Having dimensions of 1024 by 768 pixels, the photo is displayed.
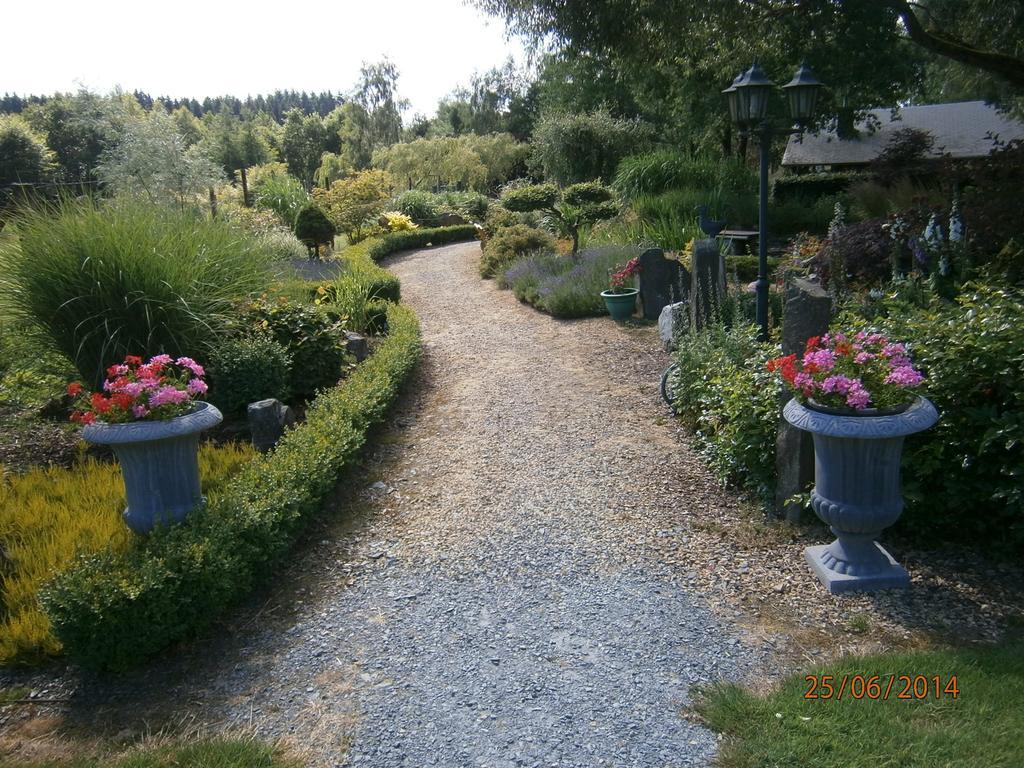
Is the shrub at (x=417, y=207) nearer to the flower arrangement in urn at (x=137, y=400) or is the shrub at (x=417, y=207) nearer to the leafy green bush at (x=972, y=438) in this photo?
the flower arrangement in urn at (x=137, y=400)

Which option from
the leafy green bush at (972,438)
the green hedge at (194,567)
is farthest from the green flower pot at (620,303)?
the leafy green bush at (972,438)

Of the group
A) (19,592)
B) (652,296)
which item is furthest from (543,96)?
(19,592)

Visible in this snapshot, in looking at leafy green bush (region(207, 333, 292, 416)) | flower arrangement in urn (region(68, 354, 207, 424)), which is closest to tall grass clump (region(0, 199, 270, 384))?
leafy green bush (region(207, 333, 292, 416))

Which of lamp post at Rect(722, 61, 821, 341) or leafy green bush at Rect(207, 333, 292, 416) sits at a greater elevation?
lamp post at Rect(722, 61, 821, 341)

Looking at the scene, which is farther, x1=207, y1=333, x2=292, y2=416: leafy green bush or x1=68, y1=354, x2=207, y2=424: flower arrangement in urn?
x1=207, y1=333, x2=292, y2=416: leafy green bush

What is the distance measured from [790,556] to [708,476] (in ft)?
3.70

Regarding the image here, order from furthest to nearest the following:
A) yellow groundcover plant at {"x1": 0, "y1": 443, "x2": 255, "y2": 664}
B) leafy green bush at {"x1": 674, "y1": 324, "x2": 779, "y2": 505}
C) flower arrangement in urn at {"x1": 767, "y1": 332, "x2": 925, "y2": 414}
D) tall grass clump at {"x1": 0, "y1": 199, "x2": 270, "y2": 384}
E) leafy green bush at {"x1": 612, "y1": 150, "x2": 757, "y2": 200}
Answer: leafy green bush at {"x1": 612, "y1": 150, "x2": 757, "y2": 200} → tall grass clump at {"x1": 0, "y1": 199, "x2": 270, "y2": 384} → leafy green bush at {"x1": 674, "y1": 324, "x2": 779, "y2": 505} → flower arrangement in urn at {"x1": 767, "y1": 332, "x2": 925, "y2": 414} → yellow groundcover plant at {"x1": 0, "y1": 443, "x2": 255, "y2": 664}

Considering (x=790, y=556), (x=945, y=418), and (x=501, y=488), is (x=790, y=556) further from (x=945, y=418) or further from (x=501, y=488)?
(x=501, y=488)

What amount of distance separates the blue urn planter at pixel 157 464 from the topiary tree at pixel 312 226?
1281 cm

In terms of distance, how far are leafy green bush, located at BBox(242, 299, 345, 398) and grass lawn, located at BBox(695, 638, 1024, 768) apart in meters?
4.64

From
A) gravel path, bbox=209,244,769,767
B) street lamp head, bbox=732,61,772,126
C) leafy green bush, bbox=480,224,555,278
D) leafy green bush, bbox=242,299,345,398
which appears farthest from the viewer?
leafy green bush, bbox=480,224,555,278

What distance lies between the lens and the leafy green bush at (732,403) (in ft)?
13.9

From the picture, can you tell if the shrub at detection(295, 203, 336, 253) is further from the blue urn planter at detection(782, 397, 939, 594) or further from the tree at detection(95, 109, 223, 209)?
the blue urn planter at detection(782, 397, 939, 594)

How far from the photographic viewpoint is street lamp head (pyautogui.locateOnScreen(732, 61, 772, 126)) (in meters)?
5.91
